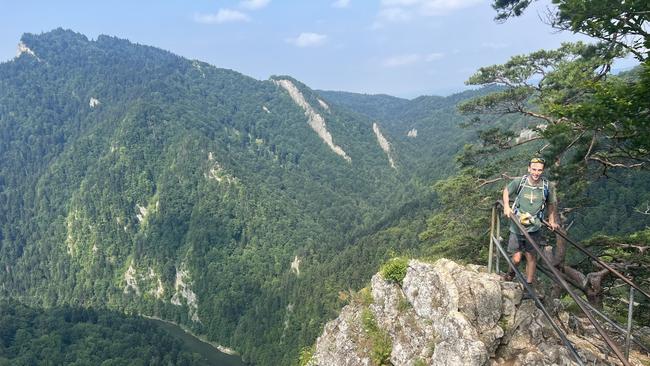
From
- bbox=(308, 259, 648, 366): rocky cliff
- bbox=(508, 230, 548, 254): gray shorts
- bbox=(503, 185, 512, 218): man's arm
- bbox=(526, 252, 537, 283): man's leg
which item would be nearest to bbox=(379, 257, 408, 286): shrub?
bbox=(308, 259, 648, 366): rocky cliff

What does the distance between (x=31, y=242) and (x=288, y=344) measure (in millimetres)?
148766

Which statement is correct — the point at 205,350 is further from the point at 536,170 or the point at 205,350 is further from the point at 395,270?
the point at 536,170

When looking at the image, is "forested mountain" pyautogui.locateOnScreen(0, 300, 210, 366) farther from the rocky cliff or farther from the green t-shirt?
the green t-shirt

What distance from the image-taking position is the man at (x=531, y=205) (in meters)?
9.95

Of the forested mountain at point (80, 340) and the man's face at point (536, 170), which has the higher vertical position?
the man's face at point (536, 170)

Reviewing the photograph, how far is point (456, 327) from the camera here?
422 inches

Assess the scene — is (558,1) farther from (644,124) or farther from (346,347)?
(346,347)

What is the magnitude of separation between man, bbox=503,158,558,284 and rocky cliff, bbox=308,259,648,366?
1110 mm

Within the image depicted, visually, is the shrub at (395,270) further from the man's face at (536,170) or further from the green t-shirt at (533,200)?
the man's face at (536,170)

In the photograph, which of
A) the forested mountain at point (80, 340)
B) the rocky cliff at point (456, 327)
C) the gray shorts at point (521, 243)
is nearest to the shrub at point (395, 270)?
the rocky cliff at point (456, 327)

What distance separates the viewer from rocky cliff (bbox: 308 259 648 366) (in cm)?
1038

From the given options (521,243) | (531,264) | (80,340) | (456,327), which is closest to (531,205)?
(521,243)

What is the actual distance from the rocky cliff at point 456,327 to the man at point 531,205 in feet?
3.64

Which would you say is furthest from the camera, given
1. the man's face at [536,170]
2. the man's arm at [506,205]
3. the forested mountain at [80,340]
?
the forested mountain at [80,340]
